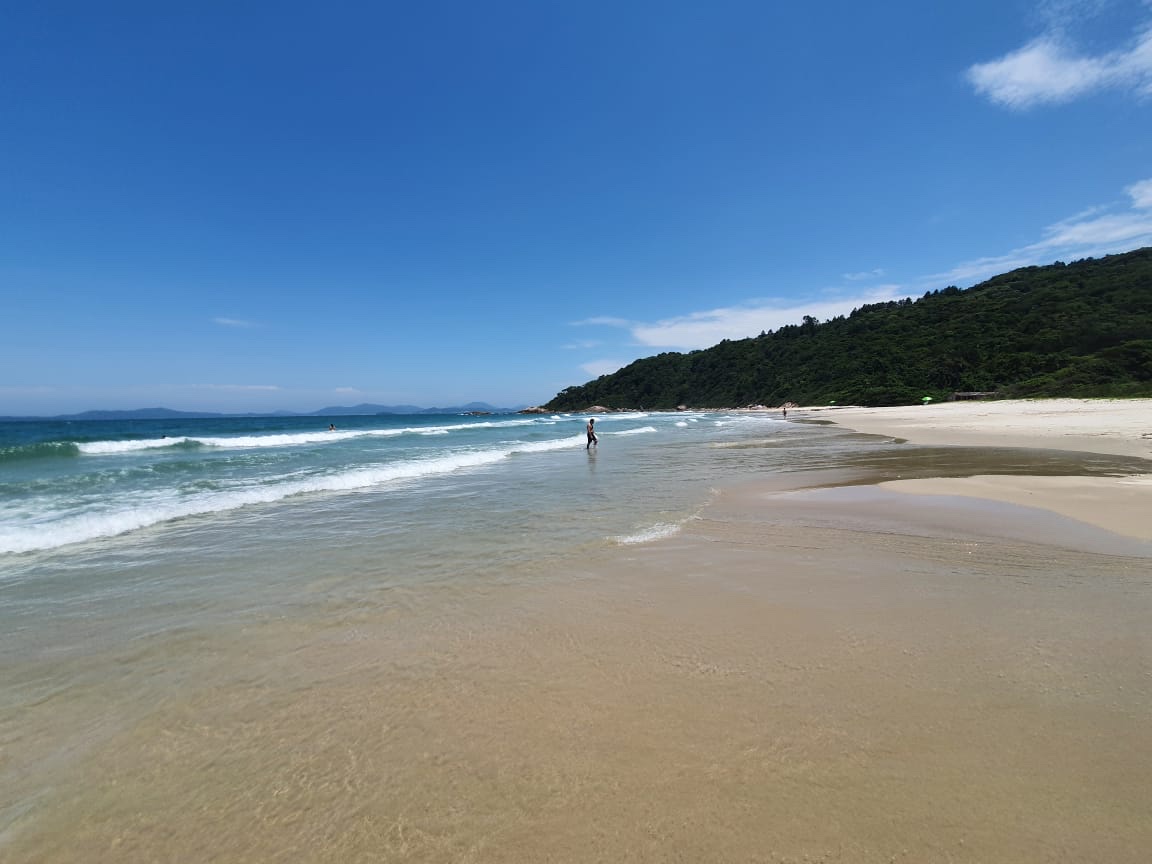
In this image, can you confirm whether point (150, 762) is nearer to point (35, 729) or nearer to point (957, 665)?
point (35, 729)

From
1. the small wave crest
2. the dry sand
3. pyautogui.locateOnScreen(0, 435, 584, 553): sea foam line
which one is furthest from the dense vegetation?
the small wave crest

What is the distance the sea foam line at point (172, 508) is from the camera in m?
7.86

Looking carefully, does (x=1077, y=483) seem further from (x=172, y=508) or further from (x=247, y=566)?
(x=172, y=508)

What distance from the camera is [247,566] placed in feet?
20.5

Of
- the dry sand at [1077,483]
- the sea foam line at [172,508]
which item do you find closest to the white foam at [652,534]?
the dry sand at [1077,483]

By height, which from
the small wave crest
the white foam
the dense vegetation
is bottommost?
the white foam

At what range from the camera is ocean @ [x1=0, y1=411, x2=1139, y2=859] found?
336 centimetres

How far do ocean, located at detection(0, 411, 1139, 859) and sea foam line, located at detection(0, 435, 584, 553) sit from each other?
2.7 inches

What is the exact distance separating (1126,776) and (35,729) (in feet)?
19.1

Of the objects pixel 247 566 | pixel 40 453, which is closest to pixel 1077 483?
pixel 247 566

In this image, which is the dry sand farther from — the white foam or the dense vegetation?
the dense vegetation

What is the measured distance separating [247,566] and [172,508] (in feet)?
18.2

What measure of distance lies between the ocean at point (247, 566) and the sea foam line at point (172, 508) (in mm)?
68

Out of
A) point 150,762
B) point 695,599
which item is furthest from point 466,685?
point 695,599
